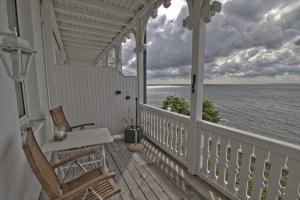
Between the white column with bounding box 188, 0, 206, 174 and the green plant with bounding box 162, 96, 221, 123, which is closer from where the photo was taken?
the white column with bounding box 188, 0, 206, 174

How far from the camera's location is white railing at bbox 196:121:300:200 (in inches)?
54.1

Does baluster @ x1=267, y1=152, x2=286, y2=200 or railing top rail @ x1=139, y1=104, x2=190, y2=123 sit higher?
railing top rail @ x1=139, y1=104, x2=190, y2=123

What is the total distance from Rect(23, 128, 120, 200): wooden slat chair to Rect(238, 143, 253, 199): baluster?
135 cm

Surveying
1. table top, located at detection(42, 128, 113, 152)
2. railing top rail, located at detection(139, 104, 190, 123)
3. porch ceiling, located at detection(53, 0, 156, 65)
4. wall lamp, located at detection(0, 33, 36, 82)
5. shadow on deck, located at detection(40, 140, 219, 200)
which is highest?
porch ceiling, located at detection(53, 0, 156, 65)

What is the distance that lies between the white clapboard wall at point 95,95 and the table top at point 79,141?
1651 mm

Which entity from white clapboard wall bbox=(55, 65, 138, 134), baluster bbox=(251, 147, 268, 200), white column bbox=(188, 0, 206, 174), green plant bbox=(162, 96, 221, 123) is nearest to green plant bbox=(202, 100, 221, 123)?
green plant bbox=(162, 96, 221, 123)

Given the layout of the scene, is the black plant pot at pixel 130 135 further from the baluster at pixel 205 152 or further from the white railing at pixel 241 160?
the baluster at pixel 205 152

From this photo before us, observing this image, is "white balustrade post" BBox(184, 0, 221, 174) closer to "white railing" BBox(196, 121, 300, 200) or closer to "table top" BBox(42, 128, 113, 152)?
"white railing" BBox(196, 121, 300, 200)

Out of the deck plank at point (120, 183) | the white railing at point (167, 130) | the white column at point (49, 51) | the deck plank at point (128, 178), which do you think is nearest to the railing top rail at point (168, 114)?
the white railing at point (167, 130)

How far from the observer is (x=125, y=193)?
2.01 m

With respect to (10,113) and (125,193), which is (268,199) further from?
(10,113)

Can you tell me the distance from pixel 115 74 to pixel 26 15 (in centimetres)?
199

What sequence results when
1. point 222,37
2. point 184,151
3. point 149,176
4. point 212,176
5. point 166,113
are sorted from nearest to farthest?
point 212,176 → point 149,176 → point 184,151 → point 166,113 → point 222,37

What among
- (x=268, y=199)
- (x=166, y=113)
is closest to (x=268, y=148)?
(x=268, y=199)
